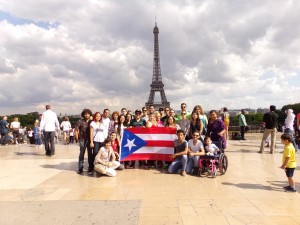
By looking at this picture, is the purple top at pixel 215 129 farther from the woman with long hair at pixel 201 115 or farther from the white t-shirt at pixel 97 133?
the white t-shirt at pixel 97 133

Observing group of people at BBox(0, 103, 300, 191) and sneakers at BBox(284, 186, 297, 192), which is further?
group of people at BBox(0, 103, 300, 191)

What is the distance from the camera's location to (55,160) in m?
11.7

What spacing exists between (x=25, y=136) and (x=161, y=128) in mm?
17022

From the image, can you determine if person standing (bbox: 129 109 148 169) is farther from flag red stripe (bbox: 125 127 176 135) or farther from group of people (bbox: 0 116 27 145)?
group of people (bbox: 0 116 27 145)

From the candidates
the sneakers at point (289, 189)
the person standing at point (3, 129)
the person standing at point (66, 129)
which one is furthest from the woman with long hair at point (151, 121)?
the person standing at point (3, 129)

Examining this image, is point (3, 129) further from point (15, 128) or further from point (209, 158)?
point (209, 158)

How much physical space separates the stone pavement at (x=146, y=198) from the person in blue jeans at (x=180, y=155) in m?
0.43

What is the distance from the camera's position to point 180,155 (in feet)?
29.1

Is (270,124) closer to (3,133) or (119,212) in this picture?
(119,212)

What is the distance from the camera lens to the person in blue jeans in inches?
345

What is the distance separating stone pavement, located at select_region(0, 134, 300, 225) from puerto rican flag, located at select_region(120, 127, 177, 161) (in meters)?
0.62

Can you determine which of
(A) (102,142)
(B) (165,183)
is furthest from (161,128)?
(B) (165,183)

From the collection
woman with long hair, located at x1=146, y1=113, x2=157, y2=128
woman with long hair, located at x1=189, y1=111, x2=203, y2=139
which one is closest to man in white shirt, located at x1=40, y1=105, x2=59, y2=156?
woman with long hair, located at x1=146, y1=113, x2=157, y2=128

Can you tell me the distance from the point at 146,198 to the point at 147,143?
12.2 ft
